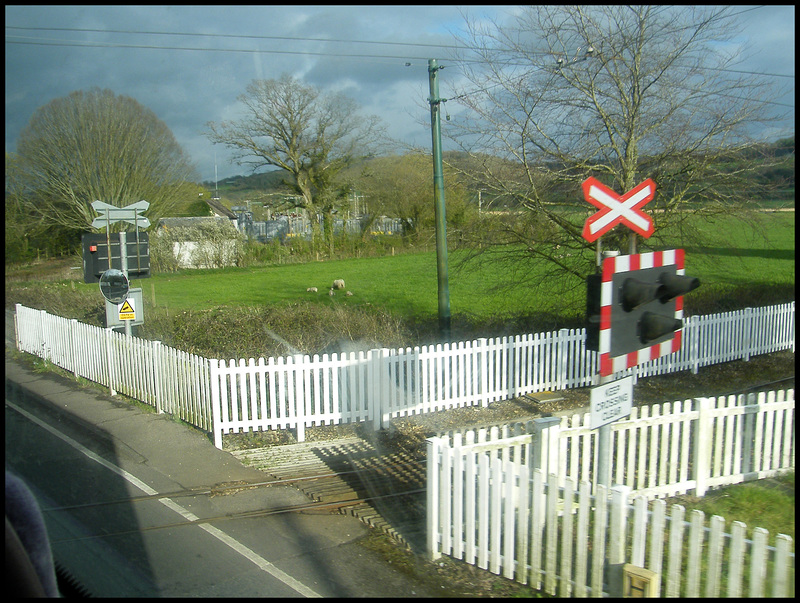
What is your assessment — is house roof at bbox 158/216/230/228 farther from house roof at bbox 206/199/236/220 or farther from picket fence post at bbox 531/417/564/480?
picket fence post at bbox 531/417/564/480

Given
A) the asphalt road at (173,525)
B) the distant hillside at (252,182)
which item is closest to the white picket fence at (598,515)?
the asphalt road at (173,525)

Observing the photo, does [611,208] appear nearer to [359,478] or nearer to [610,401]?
[610,401]

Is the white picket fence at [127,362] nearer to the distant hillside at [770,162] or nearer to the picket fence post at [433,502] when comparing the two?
the picket fence post at [433,502]

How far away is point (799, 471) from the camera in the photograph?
5418 millimetres

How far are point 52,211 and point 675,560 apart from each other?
49.4 feet

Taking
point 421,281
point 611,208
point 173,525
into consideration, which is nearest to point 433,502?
point 173,525

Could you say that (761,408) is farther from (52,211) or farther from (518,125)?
(52,211)

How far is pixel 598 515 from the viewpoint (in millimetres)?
3773

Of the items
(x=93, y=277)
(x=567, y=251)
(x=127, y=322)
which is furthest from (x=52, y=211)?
(x=567, y=251)

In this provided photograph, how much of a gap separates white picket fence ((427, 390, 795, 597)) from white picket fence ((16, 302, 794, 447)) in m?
3.23

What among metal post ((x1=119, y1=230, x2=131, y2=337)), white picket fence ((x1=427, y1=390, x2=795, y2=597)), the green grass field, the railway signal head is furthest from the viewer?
the green grass field

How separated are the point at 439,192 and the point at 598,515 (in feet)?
26.3

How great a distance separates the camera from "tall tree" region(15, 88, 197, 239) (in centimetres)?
1323

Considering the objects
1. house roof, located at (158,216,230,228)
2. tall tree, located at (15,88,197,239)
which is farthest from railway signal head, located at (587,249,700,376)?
house roof, located at (158,216,230,228)
